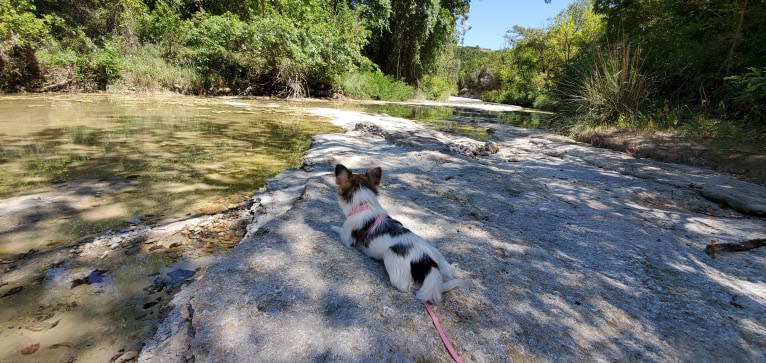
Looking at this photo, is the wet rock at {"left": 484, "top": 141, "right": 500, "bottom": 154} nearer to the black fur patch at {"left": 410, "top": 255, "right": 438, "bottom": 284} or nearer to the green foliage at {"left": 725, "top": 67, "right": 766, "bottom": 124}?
the green foliage at {"left": 725, "top": 67, "right": 766, "bottom": 124}

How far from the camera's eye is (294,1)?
18391mm

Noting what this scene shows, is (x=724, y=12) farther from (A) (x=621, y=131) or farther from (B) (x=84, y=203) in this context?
(B) (x=84, y=203)

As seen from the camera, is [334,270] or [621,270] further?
[621,270]

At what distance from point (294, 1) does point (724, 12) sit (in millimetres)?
17400

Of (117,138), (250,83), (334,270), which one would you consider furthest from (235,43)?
(334,270)

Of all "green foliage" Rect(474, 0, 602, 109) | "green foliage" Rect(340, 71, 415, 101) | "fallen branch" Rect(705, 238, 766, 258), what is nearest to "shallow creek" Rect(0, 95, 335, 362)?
"fallen branch" Rect(705, 238, 766, 258)

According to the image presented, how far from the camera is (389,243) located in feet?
7.25

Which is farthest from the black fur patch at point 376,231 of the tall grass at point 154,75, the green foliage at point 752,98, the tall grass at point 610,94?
the tall grass at point 154,75

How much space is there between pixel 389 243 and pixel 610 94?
29.6 ft

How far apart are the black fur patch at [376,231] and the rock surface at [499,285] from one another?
113 millimetres

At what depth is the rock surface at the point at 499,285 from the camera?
63.9 inches

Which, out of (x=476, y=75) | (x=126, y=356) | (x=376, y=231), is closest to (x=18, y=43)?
(x=126, y=356)

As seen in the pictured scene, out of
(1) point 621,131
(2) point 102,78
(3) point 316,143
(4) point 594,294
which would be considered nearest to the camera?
(4) point 594,294

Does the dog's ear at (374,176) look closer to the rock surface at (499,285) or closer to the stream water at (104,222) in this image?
the rock surface at (499,285)
